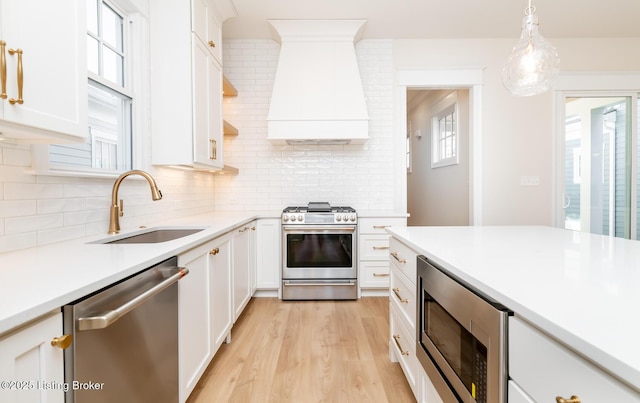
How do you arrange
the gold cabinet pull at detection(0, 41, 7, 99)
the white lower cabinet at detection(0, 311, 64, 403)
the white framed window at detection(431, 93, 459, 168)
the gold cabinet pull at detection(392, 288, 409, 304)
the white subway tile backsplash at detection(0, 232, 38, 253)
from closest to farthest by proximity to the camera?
the white lower cabinet at detection(0, 311, 64, 403) < the gold cabinet pull at detection(0, 41, 7, 99) < the white subway tile backsplash at detection(0, 232, 38, 253) < the gold cabinet pull at detection(392, 288, 409, 304) < the white framed window at detection(431, 93, 459, 168)

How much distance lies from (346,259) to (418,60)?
251 centimetres

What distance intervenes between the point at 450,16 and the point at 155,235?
343 centimetres

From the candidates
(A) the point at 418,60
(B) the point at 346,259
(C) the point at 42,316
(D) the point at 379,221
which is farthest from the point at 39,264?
(A) the point at 418,60

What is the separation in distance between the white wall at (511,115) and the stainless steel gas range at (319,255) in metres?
1.85

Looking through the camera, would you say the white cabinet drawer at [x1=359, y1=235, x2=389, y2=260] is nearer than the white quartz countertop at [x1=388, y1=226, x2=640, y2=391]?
No

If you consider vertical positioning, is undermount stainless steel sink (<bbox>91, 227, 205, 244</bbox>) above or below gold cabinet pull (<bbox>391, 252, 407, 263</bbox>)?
above

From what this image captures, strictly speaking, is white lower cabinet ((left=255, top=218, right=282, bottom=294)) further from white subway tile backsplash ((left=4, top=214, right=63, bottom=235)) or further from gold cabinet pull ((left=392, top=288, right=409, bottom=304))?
white subway tile backsplash ((left=4, top=214, right=63, bottom=235))

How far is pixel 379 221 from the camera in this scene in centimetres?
314

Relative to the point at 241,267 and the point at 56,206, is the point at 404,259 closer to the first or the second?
the point at 241,267

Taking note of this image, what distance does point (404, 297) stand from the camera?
1.62 m

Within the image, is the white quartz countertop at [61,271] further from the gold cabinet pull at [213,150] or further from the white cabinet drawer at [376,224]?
the white cabinet drawer at [376,224]

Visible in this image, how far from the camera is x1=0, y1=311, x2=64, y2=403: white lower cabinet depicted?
1.99 feet

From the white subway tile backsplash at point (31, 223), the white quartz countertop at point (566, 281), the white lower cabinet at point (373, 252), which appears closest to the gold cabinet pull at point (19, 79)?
the white subway tile backsplash at point (31, 223)

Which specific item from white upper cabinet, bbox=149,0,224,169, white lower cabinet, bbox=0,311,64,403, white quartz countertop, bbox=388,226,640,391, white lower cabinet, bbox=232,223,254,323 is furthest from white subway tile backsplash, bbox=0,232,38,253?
white quartz countertop, bbox=388,226,640,391
